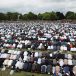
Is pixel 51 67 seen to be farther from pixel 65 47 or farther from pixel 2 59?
pixel 65 47

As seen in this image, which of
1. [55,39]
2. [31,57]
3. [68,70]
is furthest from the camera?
[55,39]

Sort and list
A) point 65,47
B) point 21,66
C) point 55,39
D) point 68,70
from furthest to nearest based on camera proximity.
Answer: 1. point 55,39
2. point 65,47
3. point 21,66
4. point 68,70

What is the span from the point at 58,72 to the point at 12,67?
30.7ft

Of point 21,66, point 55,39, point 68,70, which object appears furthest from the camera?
point 55,39

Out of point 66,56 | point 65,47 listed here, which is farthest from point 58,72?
point 65,47

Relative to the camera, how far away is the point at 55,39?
72.2 meters

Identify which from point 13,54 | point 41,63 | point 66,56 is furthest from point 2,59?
point 66,56

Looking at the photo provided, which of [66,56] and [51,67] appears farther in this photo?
[66,56]

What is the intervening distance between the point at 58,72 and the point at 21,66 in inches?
296

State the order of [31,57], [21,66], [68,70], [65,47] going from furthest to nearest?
[65,47] < [31,57] < [21,66] < [68,70]

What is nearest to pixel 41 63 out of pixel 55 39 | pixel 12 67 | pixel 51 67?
pixel 51 67

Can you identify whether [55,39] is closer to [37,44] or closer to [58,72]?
[37,44]

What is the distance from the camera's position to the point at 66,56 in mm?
47844

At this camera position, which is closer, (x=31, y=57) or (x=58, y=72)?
(x=58, y=72)
